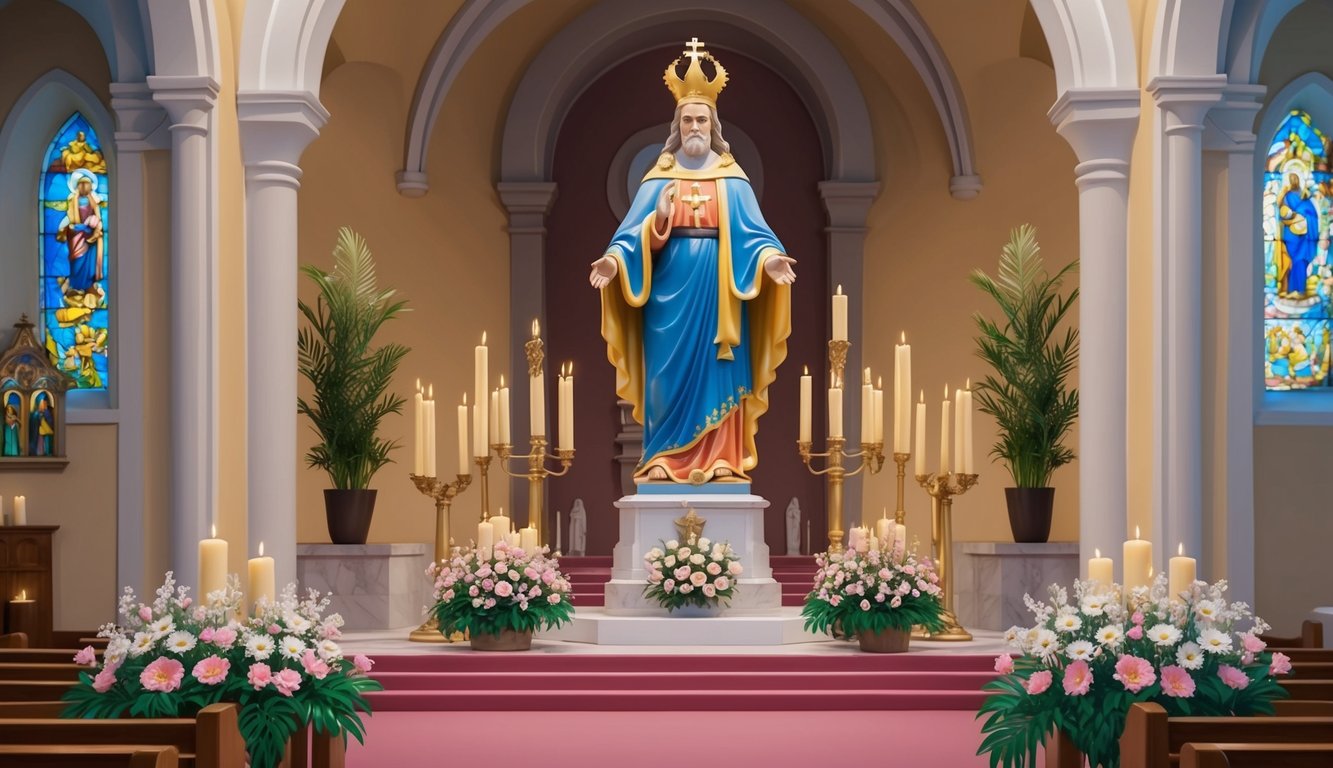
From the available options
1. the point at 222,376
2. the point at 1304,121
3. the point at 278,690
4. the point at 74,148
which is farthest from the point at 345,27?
the point at 278,690

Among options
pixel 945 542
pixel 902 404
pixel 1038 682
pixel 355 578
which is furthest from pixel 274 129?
pixel 1038 682

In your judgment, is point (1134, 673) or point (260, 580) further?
point (260, 580)

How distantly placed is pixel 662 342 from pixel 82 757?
23.1 ft

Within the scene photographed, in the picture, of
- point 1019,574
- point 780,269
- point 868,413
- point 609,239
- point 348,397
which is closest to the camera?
point 868,413

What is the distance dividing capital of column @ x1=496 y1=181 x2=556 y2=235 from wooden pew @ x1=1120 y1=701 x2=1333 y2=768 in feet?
35.5

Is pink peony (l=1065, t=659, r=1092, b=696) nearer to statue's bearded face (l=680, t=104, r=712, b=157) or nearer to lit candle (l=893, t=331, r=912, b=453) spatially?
lit candle (l=893, t=331, r=912, b=453)

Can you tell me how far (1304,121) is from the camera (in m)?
11.9

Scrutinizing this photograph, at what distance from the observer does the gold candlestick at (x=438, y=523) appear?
10125mm

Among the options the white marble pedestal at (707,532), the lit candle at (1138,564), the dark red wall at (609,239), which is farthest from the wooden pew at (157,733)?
the dark red wall at (609,239)

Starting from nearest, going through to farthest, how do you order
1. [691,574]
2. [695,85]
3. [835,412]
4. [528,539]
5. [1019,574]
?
[528,539] < [691,574] < [835,412] < [695,85] < [1019,574]

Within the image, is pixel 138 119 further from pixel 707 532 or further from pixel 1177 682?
pixel 1177 682

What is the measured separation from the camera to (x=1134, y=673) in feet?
16.9

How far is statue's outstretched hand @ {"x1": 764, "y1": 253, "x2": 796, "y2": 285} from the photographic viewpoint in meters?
10.6

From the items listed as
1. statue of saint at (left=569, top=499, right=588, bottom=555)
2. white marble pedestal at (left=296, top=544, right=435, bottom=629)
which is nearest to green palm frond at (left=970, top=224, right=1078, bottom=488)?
statue of saint at (left=569, top=499, right=588, bottom=555)
